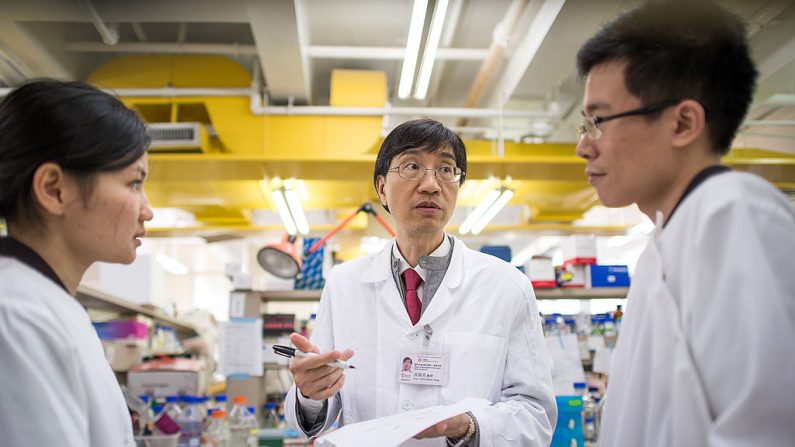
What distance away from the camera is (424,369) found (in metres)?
1.58

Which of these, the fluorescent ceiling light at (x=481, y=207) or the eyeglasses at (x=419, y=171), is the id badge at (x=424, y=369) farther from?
the fluorescent ceiling light at (x=481, y=207)

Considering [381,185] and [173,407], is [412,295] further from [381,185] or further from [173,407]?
[173,407]

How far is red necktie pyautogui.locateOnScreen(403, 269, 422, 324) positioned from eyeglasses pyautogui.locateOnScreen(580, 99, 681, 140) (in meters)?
0.74

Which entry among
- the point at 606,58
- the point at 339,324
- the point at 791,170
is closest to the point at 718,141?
the point at 606,58

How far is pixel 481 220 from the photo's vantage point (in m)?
6.05

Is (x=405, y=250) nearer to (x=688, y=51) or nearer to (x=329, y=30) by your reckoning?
(x=688, y=51)

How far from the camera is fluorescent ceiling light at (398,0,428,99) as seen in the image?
292 cm

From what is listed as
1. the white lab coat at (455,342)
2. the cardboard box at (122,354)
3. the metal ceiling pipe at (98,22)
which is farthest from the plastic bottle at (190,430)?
the metal ceiling pipe at (98,22)

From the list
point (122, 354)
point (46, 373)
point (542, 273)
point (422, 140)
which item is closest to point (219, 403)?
point (122, 354)

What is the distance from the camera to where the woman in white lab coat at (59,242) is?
86 centimetres

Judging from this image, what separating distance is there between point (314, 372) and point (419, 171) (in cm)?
67

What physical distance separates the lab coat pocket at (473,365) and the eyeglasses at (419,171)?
47 cm

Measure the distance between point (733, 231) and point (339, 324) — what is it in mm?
1157

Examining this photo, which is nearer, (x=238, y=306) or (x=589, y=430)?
(x=589, y=430)
